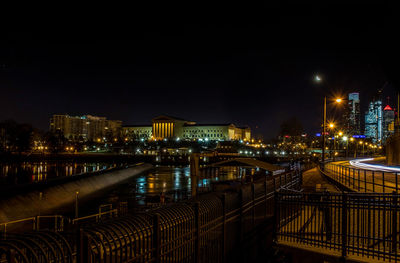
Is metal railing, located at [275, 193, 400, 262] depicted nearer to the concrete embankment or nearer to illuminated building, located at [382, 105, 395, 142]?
the concrete embankment

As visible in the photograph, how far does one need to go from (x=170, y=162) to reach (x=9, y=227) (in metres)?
98.7

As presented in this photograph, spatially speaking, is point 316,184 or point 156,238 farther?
point 316,184

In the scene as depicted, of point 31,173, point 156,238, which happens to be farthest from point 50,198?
point 31,173

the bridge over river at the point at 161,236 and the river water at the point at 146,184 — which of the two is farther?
the river water at the point at 146,184

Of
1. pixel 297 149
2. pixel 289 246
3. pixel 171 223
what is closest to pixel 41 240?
pixel 171 223

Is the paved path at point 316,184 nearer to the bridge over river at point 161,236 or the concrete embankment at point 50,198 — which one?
the bridge over river at point 161,236

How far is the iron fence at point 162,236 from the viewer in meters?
3.80

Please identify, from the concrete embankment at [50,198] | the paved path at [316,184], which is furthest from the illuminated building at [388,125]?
the concrete embankment at [50,198]

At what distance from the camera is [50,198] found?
36.8 metres

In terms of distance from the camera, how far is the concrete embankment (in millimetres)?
30031

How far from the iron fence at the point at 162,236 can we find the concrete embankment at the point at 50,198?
26.8 m

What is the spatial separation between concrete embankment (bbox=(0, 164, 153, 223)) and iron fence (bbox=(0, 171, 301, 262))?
2681cm

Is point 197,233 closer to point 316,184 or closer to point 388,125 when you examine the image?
point 316,184

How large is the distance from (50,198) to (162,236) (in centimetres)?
3604
